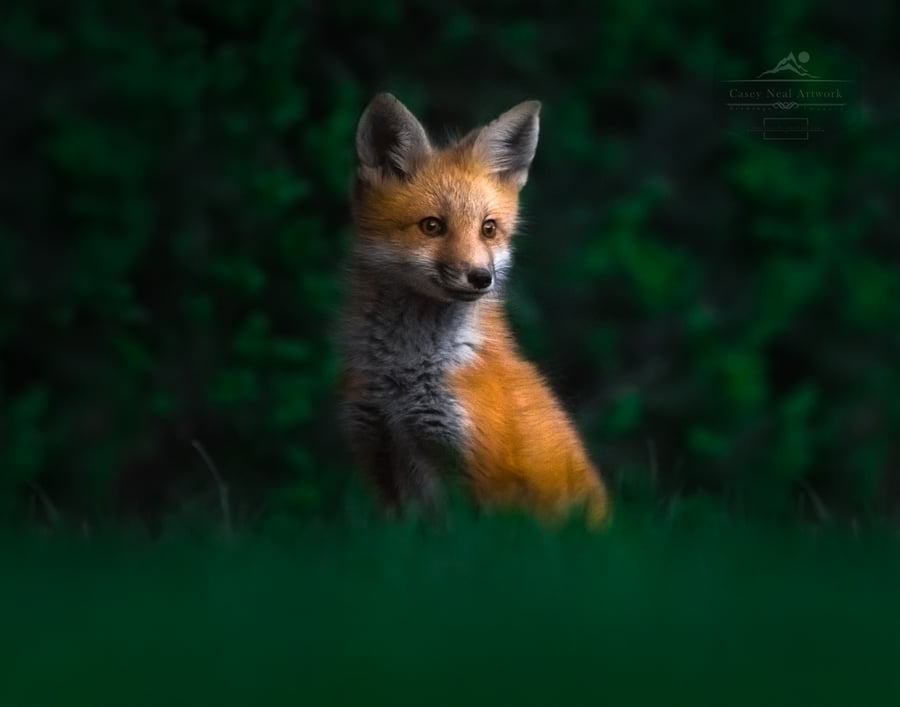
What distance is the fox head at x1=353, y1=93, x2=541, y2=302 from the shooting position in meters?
3.53

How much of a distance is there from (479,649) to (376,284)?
1.59m

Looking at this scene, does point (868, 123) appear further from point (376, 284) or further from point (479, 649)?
point (479, 649)

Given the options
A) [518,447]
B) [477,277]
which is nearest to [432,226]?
[477,277]

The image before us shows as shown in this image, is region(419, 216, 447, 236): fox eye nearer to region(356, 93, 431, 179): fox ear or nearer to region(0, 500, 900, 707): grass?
region(356, 93, 431, 179): fox ear

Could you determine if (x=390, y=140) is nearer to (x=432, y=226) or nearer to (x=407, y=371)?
(x=432, y=226)

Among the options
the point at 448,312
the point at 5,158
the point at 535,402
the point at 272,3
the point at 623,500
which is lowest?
the point at 623,500

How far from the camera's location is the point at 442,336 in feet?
11.9

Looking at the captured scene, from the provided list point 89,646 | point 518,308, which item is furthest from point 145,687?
point 518,308

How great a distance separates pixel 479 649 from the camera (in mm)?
2281

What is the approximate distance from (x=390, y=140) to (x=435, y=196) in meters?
0.23

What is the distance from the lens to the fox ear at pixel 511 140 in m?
3.69

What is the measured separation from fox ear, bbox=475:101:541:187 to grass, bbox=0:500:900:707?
1.08 meters

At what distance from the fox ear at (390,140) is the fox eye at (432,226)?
192mm

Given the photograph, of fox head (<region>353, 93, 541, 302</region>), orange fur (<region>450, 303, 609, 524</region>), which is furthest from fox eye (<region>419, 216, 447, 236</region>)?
orange fur (<region>450, 303, 609, 524</region>)
